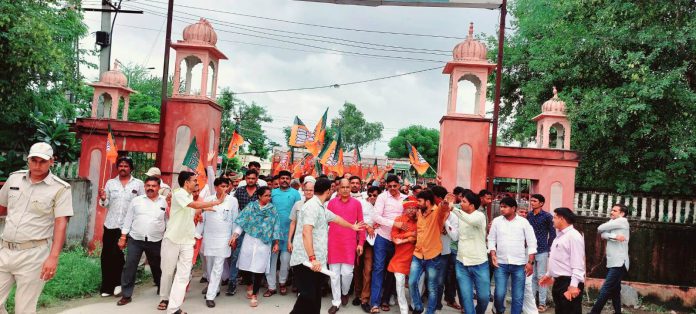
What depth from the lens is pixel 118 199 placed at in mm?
7062

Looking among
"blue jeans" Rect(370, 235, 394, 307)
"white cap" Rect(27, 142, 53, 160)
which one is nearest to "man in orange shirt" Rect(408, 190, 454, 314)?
"blue jeans" Rect(370, 235, 394, 307)

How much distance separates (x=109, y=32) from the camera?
16.8 metres

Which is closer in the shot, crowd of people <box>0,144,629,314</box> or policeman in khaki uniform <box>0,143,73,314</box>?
policeman in khaki uniform <box>0,143,73,314</box>

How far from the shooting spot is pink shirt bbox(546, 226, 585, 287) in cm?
546

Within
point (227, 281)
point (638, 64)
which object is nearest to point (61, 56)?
point (227, 281)

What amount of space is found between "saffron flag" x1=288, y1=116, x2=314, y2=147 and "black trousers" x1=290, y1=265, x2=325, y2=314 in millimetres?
6539

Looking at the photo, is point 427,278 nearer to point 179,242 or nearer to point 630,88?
point 179,242

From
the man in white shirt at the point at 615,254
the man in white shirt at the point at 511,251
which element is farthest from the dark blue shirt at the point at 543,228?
the man in white shirt at the point at 511,251

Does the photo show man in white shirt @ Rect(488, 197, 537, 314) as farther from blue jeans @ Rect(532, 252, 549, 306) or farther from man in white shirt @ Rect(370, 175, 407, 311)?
blue jeans @ Rect(532, 252, 549, 306)

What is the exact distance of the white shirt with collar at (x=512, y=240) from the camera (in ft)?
20.5

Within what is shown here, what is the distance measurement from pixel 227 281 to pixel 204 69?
445 centimetres

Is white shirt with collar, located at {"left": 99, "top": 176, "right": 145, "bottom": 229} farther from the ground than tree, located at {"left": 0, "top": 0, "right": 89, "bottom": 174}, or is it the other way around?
tree, located at {"left": 0, "top": 0, "right": 89, "bottom": 174}

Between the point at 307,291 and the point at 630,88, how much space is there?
26.0 ft

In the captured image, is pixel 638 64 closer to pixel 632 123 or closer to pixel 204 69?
pixel 632 123
